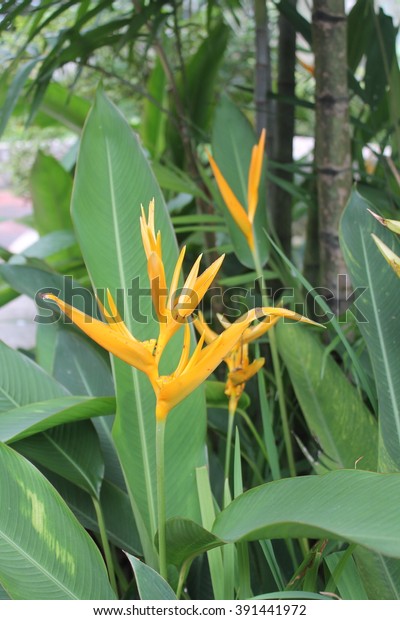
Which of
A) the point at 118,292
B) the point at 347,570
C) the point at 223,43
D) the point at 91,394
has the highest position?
the point at 223,43

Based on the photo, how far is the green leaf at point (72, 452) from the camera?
0.63 m

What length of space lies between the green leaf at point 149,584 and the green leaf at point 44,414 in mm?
160

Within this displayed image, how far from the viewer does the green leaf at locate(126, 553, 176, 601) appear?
1.43ft

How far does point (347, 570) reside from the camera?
0.53 m

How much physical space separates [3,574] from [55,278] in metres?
0.44

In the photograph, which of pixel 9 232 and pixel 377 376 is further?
pixel 9 232

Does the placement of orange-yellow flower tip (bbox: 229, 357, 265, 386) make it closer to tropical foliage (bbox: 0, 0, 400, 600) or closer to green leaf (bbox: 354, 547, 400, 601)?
tropical foliage (bbox: 0, 0, 400, 600)

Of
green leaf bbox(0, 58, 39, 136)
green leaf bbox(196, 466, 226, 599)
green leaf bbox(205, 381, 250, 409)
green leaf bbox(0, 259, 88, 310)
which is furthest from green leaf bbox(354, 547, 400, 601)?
green leaf bbox(0, 58, 39, 136)

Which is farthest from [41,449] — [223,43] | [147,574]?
[223,43]

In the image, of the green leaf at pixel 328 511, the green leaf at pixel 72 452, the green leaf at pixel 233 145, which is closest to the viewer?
the green leaf at pixel 328 511

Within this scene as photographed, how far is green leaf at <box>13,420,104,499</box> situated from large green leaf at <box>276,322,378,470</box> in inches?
8.2

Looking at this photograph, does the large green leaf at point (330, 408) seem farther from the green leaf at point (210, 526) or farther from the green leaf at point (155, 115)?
the green leaf at point (155, 115)

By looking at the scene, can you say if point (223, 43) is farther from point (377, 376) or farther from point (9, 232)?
point (9, 232)

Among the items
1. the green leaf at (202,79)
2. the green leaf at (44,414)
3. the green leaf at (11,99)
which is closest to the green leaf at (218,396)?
the green leaf at (44,414)
